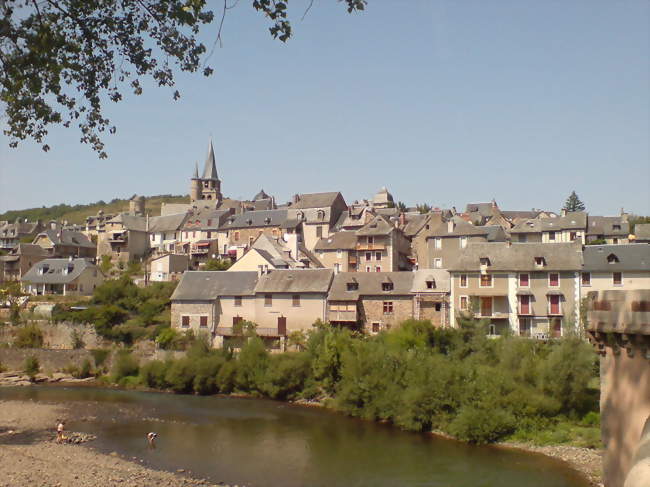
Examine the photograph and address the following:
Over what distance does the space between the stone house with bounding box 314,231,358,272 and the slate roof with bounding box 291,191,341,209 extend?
7.20 meters

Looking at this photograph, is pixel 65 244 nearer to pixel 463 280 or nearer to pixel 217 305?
pixel 217 305

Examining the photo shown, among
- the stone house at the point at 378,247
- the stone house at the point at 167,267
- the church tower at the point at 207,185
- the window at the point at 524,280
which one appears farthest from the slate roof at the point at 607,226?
the church tower at the point at 207,185

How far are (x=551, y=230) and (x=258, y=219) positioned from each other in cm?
2769

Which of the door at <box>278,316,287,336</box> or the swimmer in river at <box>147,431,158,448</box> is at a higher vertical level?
the door at <box>278,316,287,336</box>

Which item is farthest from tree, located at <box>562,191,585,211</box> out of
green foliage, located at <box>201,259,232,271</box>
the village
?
green foliage, located at <box>201,259,232,271</box>

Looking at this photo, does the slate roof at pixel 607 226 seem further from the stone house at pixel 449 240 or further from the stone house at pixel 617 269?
the stone house at pixel 617 269

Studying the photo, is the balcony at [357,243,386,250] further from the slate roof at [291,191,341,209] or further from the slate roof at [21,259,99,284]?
the slate roof at [21,259,99,284]

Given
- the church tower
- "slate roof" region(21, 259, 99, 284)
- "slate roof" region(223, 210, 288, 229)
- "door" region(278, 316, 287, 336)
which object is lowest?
"door" region(278, 316, 287, 336)

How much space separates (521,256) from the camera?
109ft

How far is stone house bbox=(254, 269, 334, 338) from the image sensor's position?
37031 millimetres

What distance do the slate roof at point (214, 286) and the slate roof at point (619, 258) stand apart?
2069 cm

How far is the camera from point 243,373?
3344cm

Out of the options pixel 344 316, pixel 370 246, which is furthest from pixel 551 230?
pixel 344 316

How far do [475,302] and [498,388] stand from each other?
8850 millimetres
